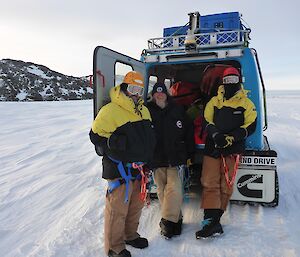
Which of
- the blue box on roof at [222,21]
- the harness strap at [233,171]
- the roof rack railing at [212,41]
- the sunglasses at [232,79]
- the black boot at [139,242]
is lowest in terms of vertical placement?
the black boot at [139,242]

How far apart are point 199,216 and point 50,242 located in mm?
1827

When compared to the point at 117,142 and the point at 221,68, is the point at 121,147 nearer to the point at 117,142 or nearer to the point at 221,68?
the point at 117,142

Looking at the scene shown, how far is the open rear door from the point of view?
3.13 meters

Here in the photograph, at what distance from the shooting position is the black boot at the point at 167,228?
11.2ft

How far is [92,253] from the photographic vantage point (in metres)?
3.13

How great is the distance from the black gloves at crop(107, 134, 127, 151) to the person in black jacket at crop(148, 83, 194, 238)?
834mm

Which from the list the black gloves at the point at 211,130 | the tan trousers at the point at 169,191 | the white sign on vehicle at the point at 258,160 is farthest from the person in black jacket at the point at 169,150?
the white sign on vehicle at the point at 258,160

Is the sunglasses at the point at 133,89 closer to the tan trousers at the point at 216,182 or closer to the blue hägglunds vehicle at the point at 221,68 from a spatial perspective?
the blue hägglunds vehicle at the point at 221,68

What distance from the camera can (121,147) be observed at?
9.37 feet

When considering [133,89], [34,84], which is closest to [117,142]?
[133,89]

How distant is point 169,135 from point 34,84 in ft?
108

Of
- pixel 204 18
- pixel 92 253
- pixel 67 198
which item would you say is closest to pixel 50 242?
pixel 92 253

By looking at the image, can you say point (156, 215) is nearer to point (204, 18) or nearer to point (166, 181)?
point (166, 181)

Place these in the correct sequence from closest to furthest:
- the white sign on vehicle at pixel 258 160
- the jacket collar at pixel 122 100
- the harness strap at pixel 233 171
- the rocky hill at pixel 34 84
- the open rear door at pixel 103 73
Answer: the jacket collar at pixel 122 100 < the open rear door at pixel 103 73 < the harness strap at pixel 233 171 < the white sign on vehicle at pixel 258 160 < the rocky hill at pixel 34 84
